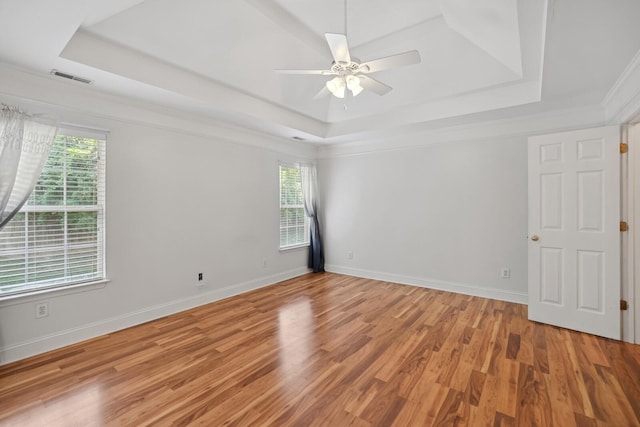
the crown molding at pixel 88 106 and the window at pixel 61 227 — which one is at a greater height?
the crown molding at pixel 88 106

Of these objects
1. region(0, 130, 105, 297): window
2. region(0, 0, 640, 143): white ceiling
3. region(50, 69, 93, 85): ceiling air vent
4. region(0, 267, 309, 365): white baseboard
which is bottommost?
region(0, 267, 309, 365): white baseboard

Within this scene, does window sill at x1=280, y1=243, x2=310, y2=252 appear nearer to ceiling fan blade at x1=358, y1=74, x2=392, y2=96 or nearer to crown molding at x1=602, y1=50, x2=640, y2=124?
ceiling fan blade at x1=358, y1=74, x2=392, y2=96

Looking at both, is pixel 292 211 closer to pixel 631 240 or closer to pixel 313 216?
pixel 313 216

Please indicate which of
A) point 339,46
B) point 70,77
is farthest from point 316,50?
point 70,77

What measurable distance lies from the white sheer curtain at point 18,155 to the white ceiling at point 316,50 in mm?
473

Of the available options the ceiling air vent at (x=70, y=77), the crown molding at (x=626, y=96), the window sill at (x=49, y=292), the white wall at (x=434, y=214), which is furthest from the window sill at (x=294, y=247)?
the crown molding at (x=626, y=96)

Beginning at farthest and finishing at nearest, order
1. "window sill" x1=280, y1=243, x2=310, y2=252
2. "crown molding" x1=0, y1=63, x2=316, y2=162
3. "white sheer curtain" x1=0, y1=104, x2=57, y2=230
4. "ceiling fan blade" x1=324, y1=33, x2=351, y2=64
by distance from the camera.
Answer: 1. "window sill" x1=280, y1=243, x2=310, y2=252
2. "crown molding" x1=0, y1=63, x2=316, y2=162
3. "white sheer curtain" x1=0, y1=104, x2=57, y2=230
4. "ceiling fan blade" x1=324, y1=33, x2=351, y2=64

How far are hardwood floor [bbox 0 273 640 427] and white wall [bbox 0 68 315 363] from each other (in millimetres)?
269

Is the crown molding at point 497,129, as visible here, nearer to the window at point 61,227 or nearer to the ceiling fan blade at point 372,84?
the ceiling fan blade at point 372,84

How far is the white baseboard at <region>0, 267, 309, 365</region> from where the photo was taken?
8.52ft

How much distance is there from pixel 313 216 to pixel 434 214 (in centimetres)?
225

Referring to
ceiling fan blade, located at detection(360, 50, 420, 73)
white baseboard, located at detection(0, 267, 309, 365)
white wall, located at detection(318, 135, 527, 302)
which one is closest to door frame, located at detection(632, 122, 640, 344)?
white wall, located at detection(318, 135, 527, 302)

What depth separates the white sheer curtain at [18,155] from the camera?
2449 millimetres

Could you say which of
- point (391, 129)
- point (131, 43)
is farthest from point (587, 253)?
point (131, 43)
